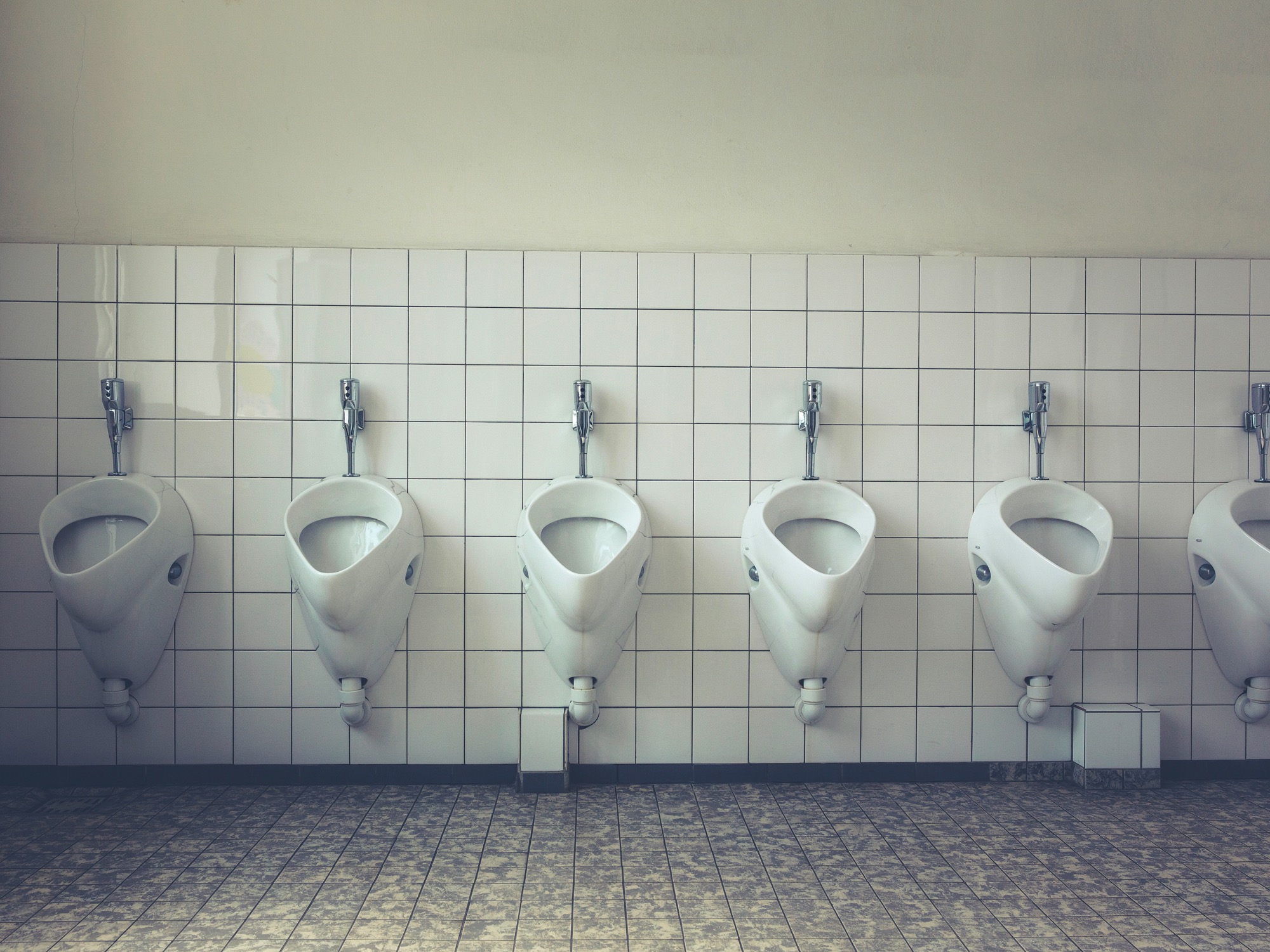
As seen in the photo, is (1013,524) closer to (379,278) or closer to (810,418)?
(810,418)

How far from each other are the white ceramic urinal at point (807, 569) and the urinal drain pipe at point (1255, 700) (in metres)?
1.27

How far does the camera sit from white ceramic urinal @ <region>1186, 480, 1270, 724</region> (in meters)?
2.61

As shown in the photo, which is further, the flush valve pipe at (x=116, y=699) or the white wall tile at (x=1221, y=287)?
the white wall tile at (x=1221, y=287)

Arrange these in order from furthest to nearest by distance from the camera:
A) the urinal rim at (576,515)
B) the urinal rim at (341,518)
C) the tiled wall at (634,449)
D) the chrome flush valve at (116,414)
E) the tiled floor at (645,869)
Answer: the tiled wall at (634,449) < the chrome flush valve at (116,414) < the urinal rim at (576,515) < the urinal rim at (341,518) < the tiled floor at (645,869)

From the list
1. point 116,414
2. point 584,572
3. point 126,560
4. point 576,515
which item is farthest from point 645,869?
point 116,414

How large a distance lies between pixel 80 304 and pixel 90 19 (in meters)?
0.89

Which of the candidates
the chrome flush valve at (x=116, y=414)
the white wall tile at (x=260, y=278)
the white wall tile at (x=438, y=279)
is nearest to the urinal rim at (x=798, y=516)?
the white wall tile at (x=438, y=279)

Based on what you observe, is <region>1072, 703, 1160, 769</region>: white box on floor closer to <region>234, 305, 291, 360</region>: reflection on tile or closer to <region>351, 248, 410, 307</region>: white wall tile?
<region>351, 248, 410, 307</region>: white wall tile

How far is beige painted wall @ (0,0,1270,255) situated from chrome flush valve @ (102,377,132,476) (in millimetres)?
490

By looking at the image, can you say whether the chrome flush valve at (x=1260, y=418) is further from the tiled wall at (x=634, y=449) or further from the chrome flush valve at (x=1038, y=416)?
the chrome flush valve at (x=1038, y=416)

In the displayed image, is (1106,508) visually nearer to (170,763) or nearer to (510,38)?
(510,38)

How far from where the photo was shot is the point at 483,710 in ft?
8.84

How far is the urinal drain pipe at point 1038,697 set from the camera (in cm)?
263

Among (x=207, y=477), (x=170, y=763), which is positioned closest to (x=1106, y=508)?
(x=207, y=477)
